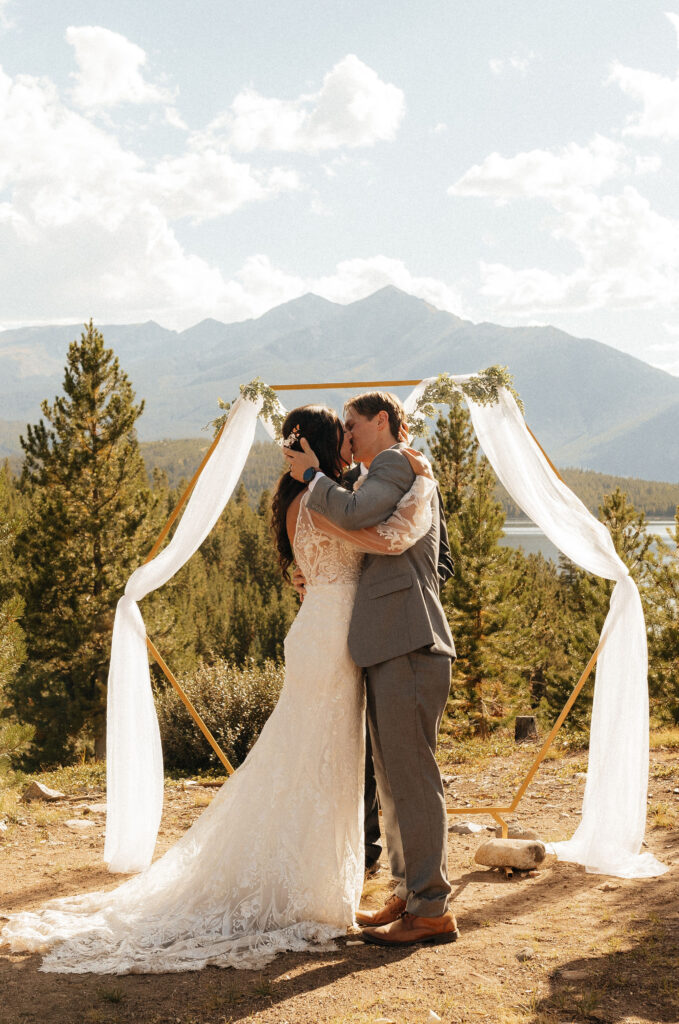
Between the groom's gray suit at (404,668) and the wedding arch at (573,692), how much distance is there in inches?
50.3

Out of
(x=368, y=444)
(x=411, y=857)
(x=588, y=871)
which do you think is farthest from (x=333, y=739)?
(x=588, y=871)

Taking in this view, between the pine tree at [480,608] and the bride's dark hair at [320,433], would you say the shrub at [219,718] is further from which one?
the pine tree at [480,608]

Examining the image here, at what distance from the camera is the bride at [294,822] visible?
11.2 feet

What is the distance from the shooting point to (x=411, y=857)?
340cm

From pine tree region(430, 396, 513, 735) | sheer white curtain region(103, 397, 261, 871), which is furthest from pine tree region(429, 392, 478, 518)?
sheer white curtain region(103, 397, 261, 871)

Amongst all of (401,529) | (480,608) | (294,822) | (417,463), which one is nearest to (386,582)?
(401,529)

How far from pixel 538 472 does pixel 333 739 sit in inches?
79.3

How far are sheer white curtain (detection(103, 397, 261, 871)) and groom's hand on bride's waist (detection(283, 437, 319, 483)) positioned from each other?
42.5 inches

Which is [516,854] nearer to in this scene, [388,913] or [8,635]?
[388,913]

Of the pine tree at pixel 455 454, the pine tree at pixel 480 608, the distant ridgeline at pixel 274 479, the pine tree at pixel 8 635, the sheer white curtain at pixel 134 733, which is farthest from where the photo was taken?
the distant ridgeline at pixel 274 479

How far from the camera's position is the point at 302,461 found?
11.7ft

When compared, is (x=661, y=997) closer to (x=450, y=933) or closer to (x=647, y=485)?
(x=450, y=933)

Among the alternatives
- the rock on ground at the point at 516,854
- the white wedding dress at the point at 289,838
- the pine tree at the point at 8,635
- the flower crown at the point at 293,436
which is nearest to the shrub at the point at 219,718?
the pine tree at the point at 8,635

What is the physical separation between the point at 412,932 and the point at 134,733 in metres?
2.02
